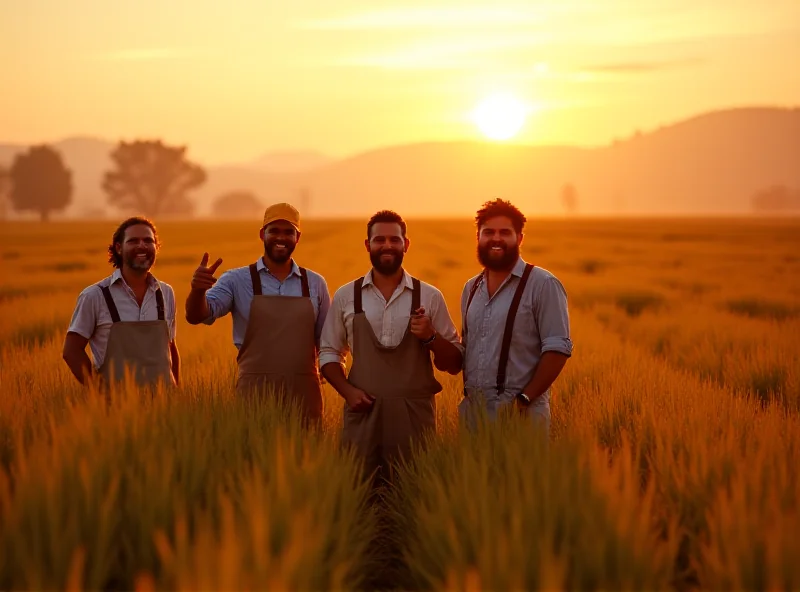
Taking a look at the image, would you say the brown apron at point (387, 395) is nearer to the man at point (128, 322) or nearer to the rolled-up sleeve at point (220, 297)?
the rolled-up sleeve at point (220, 297)

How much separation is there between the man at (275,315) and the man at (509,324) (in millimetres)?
1186

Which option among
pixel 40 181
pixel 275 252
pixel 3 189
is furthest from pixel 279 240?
pixel 3 189

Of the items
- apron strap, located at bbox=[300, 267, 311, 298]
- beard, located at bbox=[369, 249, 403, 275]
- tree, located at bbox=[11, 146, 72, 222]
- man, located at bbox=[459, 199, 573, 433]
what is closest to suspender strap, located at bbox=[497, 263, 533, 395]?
man, located at bbox=[459, 199, 573, 433]

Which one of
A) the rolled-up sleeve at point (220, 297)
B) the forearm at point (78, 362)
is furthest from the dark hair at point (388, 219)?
the forearm at point (78, 362)

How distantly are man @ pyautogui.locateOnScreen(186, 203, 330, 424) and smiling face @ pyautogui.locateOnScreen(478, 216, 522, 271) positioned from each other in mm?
1337

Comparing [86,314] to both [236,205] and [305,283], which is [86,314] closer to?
[305,283]

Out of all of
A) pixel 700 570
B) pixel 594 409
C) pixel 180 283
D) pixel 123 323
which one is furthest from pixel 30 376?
pixel 180 283

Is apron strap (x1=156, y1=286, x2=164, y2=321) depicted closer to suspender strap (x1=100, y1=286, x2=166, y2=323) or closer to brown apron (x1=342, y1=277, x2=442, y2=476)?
suspender strap (x1=100, y1=286, x2=166, y2=323)

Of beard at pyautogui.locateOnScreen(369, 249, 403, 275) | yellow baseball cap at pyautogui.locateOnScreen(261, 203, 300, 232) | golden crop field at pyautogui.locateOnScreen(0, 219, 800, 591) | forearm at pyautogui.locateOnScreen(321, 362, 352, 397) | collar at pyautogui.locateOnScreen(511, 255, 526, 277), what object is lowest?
golden crop field at pyautogui.locateOnScreen(0, 219, 800, 591)

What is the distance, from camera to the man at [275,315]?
5848mm

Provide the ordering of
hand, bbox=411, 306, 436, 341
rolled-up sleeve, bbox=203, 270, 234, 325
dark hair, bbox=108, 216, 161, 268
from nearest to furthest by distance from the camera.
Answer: hand, bbox=411, 306, 436, 341 → dark hair, bbox=108, 216, 161, 268 → rolled-up sleeve, bbox=203, 270, 234, 325

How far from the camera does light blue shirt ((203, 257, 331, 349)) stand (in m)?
6.00

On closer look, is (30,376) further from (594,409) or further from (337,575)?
(337,575)

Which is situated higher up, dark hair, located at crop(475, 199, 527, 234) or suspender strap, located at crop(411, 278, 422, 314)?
dark hair, located at crop(475, 199, 527, 234)
